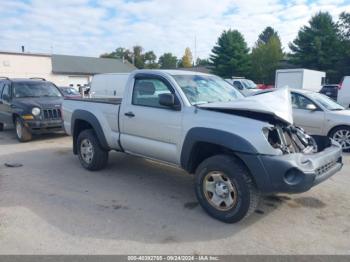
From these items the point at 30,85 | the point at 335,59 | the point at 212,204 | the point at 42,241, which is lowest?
the point at 42,241

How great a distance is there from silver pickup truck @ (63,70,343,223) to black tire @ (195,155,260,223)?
12mm

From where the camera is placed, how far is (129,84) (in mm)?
5496

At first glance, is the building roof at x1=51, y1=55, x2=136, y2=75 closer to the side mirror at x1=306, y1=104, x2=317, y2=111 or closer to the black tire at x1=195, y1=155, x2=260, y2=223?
the side mirror at x1=306, y1=104, x2=317, y2=111

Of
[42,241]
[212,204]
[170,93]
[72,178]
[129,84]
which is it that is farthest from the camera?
[72,178]

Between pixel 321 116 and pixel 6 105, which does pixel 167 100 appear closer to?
pixel 321 116

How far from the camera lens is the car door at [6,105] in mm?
10203

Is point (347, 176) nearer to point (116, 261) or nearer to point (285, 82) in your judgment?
point (116, 261)

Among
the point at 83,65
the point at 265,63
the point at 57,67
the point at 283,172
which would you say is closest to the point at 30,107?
the point at 283,172

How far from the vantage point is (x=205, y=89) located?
5.01 meters

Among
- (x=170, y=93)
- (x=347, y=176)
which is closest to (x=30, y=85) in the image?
(x=170, y=93)

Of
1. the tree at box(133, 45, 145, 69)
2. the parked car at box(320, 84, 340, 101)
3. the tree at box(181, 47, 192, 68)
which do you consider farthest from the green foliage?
the parked car at box(320, 84, 340, 101)

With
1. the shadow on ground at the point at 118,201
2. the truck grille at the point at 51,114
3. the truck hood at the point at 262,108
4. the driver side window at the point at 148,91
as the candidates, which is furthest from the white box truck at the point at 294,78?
the truck hood at the point at 262,108

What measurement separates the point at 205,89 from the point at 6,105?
26.0 ft

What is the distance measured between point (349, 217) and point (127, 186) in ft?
11.0
